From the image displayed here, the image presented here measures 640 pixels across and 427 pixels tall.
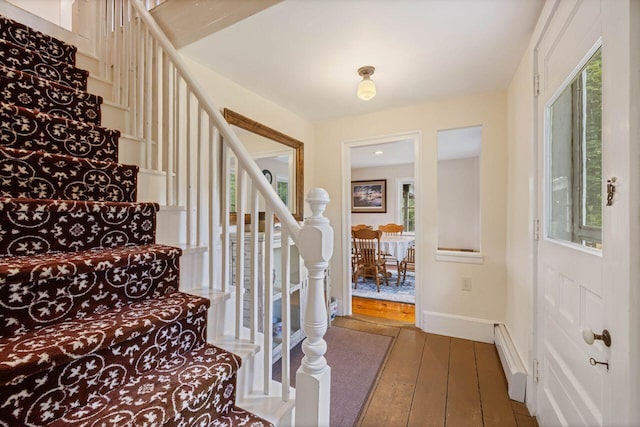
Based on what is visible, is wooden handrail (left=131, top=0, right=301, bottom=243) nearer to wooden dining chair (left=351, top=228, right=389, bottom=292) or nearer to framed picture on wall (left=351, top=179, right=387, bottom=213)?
wooden dining chair (left=351, top=228, right=389, bottom=292)

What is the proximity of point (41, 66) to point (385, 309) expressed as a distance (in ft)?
11.6

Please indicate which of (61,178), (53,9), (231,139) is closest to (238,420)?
(231,139)

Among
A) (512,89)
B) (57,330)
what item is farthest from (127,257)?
(512,89)

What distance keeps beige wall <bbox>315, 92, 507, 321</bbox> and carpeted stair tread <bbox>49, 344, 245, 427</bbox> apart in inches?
81.7

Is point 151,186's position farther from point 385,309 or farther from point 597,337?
point 385,309

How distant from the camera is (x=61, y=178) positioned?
1158 mm

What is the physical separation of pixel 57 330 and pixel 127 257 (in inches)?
11.0

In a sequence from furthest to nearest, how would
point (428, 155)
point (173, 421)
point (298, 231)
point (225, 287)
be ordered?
point (428, 155) → point (225, 287) → point (298, 231) → point (173, 421)

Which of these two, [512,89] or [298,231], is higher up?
[512,89]

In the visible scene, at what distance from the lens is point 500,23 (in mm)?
1475

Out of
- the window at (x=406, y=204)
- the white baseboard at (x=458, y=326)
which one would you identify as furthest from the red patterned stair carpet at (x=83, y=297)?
the window at (x=406, y=204)

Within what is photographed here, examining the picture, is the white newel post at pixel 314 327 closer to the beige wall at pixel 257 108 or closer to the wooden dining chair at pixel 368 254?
the beige wall at pixel 257 108

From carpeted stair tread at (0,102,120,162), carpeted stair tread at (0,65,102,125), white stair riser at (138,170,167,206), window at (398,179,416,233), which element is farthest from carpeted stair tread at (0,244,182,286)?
window at (398,179,416,233)

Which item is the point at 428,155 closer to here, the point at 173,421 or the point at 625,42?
the point at 625,42
